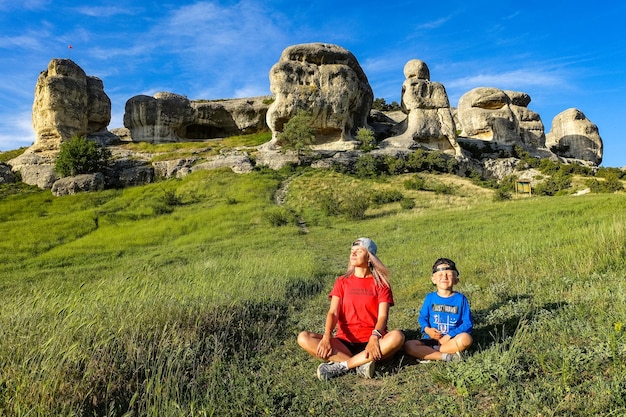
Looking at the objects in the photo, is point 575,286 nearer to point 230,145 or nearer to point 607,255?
point 607,255

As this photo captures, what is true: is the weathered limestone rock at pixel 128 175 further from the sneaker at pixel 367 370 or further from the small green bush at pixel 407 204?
the sneaker at pixel 367 370

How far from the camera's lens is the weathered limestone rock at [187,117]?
203ft

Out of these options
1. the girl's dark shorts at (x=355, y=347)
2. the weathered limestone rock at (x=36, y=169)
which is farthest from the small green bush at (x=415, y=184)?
the weathered limestone rock at (x=36, y=169)

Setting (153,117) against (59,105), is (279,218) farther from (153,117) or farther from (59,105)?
(153,117)

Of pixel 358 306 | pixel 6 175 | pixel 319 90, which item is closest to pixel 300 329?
pixel 358 306

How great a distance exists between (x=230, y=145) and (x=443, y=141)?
1145 inches

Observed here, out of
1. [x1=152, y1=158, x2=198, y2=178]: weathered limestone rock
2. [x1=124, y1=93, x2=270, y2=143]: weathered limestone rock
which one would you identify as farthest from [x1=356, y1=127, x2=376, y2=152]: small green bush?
[x1=124, y1=93, x2=270, y2=143]: weathered limestone rock

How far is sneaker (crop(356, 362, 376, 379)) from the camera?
487 centimetres

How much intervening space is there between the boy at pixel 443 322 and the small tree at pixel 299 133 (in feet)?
133

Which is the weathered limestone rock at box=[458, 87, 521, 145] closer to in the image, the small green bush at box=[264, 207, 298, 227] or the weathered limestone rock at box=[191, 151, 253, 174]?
the weathered limestone rock at box=[191, 151, 253, 174]

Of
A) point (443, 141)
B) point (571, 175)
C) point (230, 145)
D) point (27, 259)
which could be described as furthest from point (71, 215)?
point (571, 175)

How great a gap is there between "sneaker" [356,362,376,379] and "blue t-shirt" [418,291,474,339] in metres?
0.93

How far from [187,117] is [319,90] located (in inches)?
999

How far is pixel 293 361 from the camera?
18.5ft
